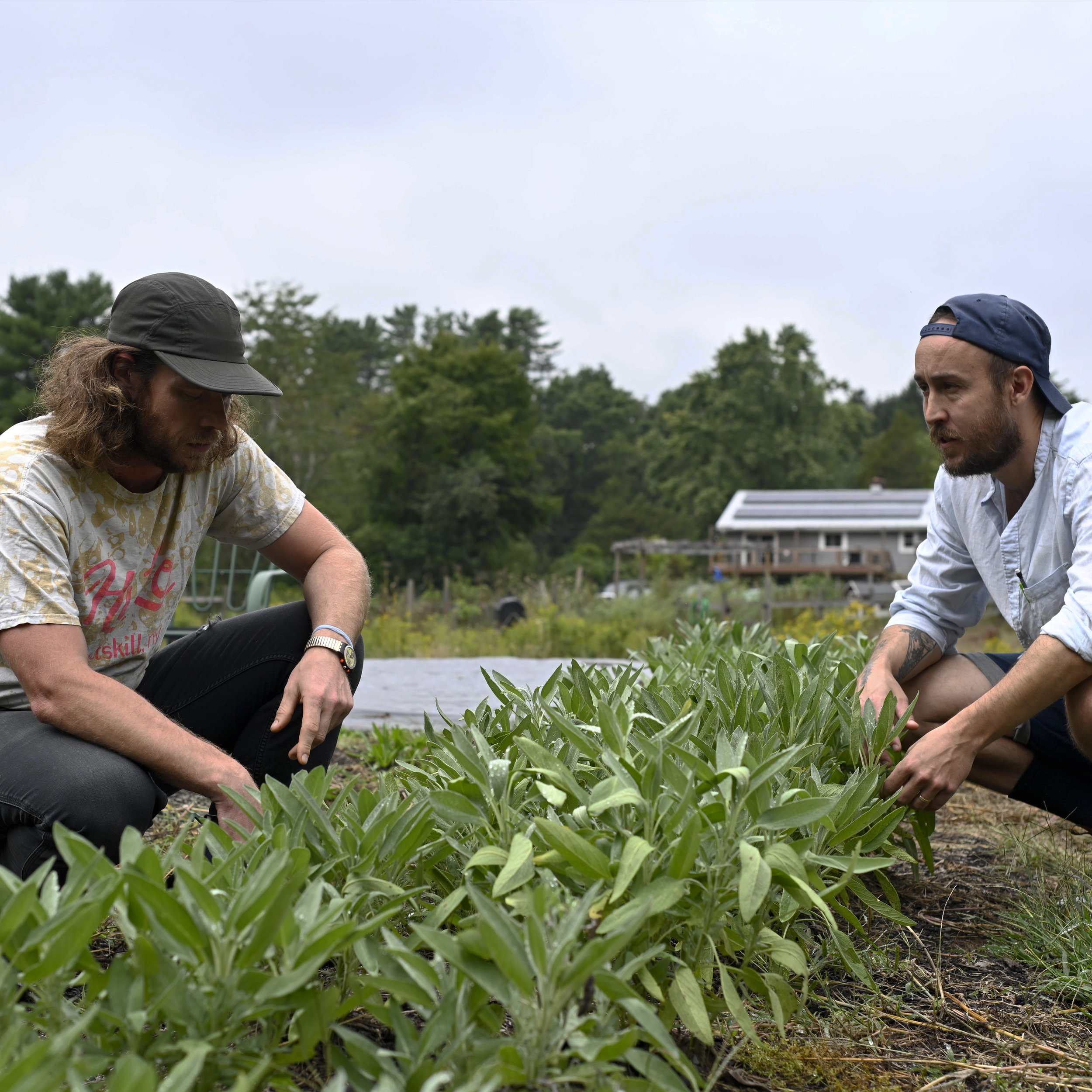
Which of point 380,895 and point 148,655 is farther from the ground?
point 148,655

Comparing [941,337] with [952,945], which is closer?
[952,945]

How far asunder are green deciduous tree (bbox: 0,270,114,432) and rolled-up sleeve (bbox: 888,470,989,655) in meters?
37.2

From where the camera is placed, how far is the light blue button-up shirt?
244 centimetres

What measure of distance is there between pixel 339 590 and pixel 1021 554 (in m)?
1.82

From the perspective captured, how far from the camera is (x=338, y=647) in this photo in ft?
8.35

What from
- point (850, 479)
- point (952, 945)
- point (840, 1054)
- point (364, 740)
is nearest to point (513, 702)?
point (840, 1054)

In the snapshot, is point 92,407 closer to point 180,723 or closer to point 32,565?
point 32,565

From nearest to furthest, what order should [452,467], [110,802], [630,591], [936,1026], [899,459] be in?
[936,1026] < [110,802] < [630,591] < [452,467] < [899,459]

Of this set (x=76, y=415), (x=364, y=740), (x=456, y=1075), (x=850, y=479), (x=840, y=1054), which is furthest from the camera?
(x=850, y=479)

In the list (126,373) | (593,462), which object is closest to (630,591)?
(126,373)

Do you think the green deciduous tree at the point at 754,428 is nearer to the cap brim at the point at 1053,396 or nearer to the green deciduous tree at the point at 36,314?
the green deciduous tree at the point at 36,314

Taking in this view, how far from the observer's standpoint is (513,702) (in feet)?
7.70

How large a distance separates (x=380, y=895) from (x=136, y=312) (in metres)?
1.40

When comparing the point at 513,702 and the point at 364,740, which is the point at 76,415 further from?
the point at 364,740
